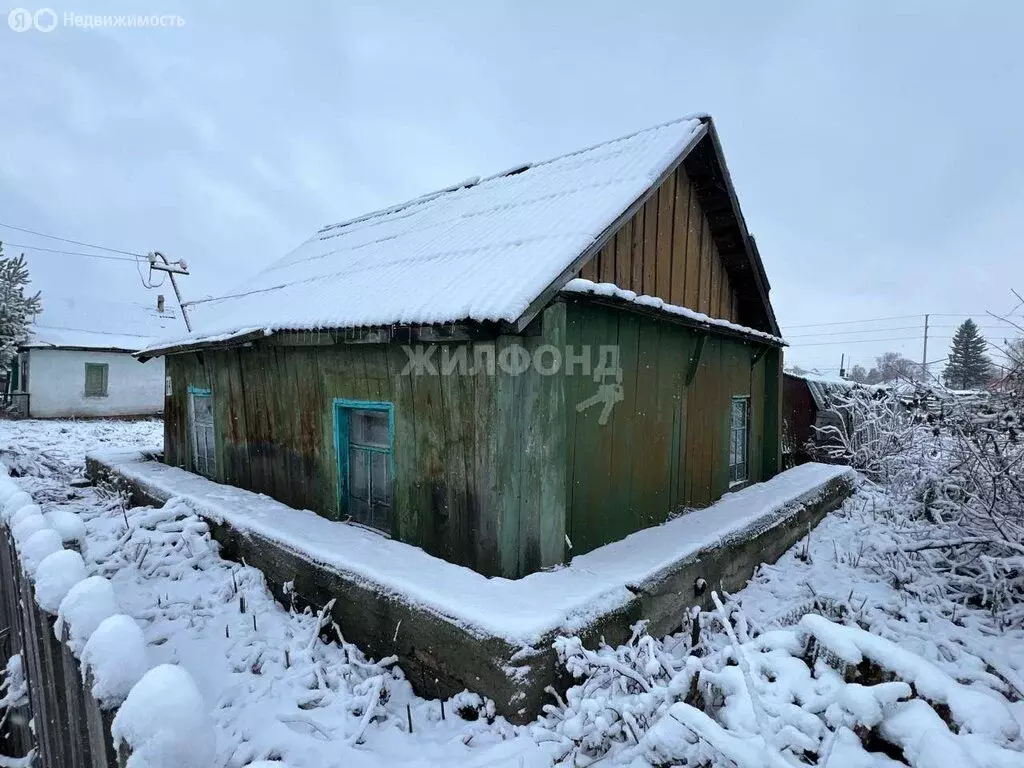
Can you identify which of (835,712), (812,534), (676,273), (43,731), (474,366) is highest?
(676,273)

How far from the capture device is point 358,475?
5.50 metres

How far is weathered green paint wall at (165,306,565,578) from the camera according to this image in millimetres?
4074

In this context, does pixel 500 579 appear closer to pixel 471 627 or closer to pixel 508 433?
pixel 471 627

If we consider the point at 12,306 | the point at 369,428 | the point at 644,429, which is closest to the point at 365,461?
the point at 369,428

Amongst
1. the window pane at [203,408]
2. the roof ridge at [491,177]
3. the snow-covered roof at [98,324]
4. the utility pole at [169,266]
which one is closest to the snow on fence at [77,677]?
the window pane at [203,408]

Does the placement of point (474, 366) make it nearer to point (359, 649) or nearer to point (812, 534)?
point (359, 649)

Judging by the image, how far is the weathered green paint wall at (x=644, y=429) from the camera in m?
4.71

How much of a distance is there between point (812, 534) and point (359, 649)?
6.07 metres

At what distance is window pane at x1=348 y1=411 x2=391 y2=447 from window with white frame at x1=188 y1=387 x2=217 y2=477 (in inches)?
142

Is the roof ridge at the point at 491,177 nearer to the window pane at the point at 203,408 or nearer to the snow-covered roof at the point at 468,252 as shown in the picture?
the snow-covered roof at the point at 468,252

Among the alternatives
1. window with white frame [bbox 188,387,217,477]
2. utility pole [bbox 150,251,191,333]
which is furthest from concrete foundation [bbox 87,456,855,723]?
utility pole [bbox 150,251,191,333]

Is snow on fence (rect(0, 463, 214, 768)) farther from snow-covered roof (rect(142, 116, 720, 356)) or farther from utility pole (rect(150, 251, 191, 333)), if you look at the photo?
utility pole (rect(150, 251, 191, 333))

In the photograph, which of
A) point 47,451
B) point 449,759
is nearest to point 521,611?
point 449,759

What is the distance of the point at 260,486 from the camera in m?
6.81
